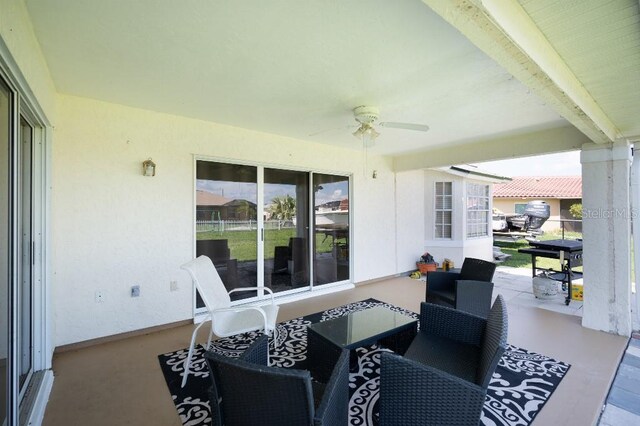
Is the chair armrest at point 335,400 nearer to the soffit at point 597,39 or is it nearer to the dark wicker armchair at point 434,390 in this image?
the dark wicker armchair at point 434,390

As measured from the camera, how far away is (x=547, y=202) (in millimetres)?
14195

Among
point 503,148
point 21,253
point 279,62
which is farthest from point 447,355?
point 503,148

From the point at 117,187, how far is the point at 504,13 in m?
3.79

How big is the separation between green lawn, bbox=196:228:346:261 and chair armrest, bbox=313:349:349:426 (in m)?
2.92

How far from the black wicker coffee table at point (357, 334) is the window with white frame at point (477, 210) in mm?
5205

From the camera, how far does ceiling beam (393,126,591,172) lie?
399 cm

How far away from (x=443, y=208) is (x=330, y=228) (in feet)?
10.8

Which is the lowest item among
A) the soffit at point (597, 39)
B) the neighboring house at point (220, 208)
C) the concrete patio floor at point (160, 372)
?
the concrete patio floor at point (160, 372)

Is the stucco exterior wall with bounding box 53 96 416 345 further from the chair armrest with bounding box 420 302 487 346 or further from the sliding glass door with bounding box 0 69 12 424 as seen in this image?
the chair armrest with bounding box 420 302 487 346

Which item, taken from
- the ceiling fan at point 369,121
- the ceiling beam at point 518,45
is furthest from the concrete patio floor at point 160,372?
the ceiling fan at point 369,121

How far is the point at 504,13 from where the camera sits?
1.37m

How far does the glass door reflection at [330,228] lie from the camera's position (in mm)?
5328

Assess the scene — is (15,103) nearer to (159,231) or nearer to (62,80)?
(62,80)

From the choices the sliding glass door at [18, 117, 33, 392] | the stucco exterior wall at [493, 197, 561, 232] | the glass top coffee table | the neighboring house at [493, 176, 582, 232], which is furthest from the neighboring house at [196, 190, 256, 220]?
the stucco exterior wall at [493, 197, 561, 232]
